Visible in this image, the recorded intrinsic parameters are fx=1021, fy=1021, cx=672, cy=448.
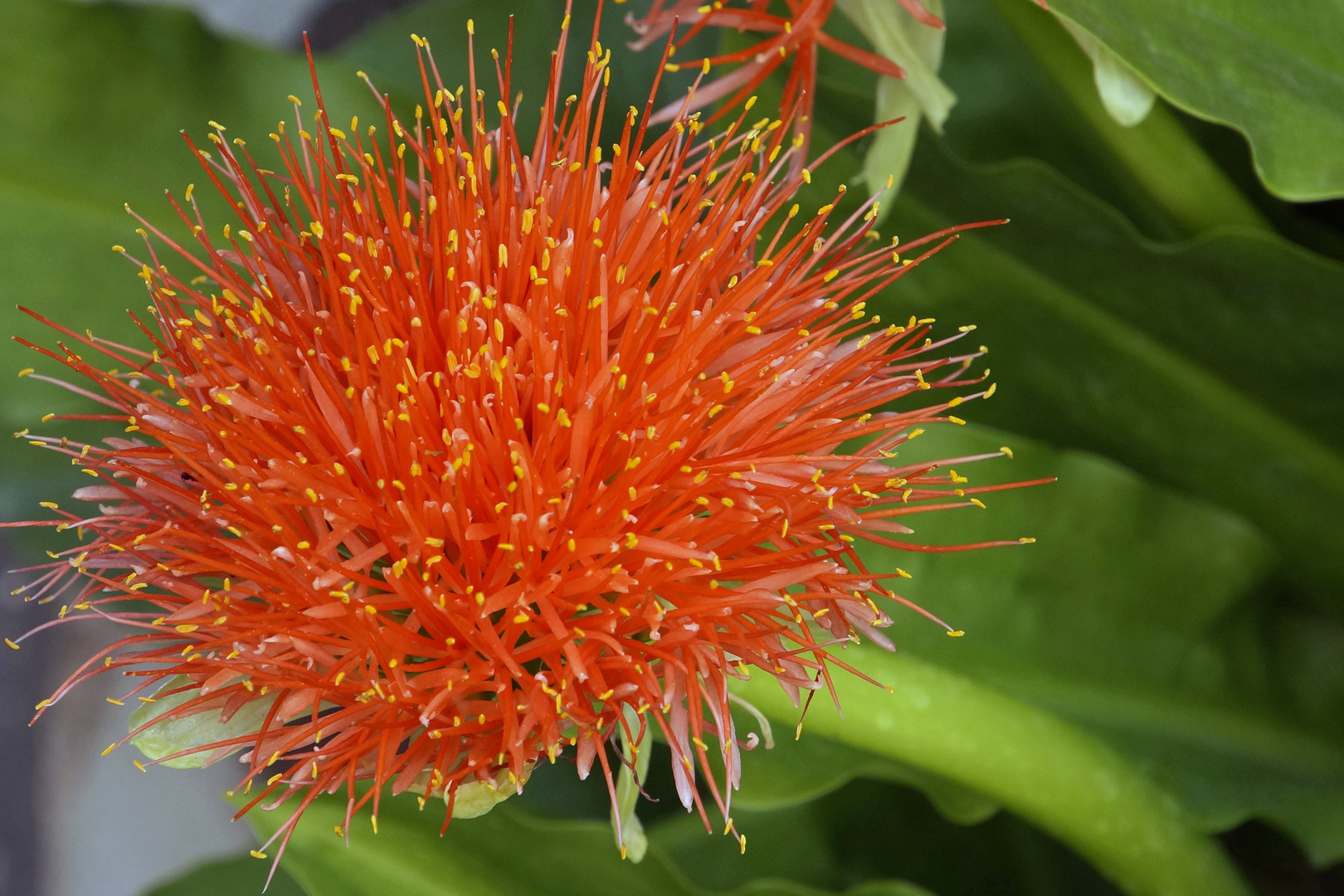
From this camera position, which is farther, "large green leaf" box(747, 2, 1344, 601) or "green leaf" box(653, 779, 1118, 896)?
"green leaf" box(653, 779, 1118, 896)

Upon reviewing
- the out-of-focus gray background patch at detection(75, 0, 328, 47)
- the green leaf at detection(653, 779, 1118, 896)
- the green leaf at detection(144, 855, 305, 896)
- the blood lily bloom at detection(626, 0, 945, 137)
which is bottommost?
the green leaf at detection(653, 779, 1118, 896)

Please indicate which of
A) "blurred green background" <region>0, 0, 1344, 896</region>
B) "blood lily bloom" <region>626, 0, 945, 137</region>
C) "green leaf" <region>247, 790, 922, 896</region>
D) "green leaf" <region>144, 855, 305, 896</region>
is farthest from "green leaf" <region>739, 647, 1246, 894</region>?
"green leaf" <region>144, 855, 305, 896</region>

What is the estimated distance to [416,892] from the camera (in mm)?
557

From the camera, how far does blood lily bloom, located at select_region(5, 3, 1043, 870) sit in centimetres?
39

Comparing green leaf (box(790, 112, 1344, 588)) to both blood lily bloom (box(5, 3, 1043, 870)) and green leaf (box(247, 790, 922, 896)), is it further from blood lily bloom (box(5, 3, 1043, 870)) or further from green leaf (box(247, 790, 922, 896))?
green leaf (box(247, 790, 922, 896))

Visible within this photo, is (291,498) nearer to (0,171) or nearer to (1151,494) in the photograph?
(0,171)

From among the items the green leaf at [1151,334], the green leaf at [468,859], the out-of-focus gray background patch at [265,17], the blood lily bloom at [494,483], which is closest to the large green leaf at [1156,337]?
the green leaf at [1151,334]

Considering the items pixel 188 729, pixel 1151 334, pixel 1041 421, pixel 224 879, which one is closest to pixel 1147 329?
pixel 1151 334

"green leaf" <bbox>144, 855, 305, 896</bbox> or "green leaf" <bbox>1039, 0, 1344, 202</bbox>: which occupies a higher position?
"green leaf" <bbox>1039, 0, 1344, 202</bbox>

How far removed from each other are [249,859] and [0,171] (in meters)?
0.47

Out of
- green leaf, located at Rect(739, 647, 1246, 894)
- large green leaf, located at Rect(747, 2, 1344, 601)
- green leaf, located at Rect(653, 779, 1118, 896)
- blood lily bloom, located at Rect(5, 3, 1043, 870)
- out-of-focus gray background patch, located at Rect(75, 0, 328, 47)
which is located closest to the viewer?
blood lily bloom, located at Rect(5, 3, 1043, 870)

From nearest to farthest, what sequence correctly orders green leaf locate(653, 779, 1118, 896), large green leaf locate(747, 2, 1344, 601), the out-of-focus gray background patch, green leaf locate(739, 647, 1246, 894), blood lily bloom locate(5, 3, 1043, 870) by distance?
blood lily bloom locate(5, 3, 1043, 870) → green leaf locate(739, 647, 1246, 894) → large green leaf locate(747, 2, 1344, 601) → green leaf locate(653, 779, 1118, 896) → the out-of-focus gray background patch

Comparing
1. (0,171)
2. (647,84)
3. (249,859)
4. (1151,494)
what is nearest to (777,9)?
(647,84)

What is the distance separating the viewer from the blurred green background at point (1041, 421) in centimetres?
54
